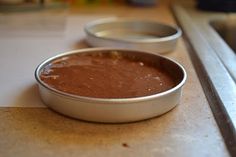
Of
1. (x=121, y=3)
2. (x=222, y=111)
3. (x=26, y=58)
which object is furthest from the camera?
(x=121, y=3)

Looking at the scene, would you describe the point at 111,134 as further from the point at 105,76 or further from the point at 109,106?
the point at 105,76

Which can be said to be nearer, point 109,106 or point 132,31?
point 109,106

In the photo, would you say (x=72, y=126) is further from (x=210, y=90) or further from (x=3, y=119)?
(x=210, y=90)

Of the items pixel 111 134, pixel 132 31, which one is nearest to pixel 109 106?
pixel 111 134

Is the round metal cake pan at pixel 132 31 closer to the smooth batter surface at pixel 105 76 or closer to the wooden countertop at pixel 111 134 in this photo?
the smooth batter surface at pixel 105 76

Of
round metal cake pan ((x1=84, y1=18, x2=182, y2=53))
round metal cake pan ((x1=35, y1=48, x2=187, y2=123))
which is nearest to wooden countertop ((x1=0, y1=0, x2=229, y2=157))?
round metal cake pan ((x1=35, y1=48, x2=187, y2=123))

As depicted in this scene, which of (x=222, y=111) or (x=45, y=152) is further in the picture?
(x=222, y=111)

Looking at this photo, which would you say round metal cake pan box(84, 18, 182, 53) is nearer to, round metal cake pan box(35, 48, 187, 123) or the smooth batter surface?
the smooth batter surface

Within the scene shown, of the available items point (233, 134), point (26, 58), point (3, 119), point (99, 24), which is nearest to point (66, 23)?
point (99, 24)
